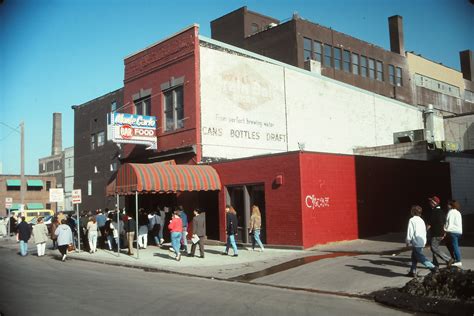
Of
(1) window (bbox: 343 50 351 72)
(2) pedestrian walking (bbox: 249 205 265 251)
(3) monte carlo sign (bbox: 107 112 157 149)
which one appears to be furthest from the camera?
(1) window (bbox: 343 50 351 72)

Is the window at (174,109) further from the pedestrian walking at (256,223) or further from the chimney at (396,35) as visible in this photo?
the chimney at (396,35)

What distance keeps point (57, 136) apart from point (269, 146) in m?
74.1

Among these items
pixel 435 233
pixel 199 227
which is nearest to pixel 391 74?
pixel 199 227

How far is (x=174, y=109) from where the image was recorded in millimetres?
24469

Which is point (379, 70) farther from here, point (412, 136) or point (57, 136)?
point (57, 136)

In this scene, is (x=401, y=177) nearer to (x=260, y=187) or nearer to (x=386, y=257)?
(x=260, y=187)

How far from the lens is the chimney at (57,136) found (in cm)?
9006

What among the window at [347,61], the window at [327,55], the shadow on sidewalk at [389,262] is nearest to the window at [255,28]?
the window at [327,55]

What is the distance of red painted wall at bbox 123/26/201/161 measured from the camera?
23.1 meters

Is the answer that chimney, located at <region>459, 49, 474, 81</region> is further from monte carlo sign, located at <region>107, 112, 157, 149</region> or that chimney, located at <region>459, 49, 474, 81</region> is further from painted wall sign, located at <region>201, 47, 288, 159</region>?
monte carlo sign, located at <region>107, 112, 157, 149</region>

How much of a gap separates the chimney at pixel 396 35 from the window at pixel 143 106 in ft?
119

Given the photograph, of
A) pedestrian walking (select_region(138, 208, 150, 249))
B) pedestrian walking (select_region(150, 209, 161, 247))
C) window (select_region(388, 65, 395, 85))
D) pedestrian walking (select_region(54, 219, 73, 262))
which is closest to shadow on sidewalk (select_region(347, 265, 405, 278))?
pedestrian walking (select_region(150, 209, 161, 247))

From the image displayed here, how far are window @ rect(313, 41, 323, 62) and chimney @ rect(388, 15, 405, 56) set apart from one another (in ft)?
44.3

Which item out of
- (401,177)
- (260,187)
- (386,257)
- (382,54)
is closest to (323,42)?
(382,54)
